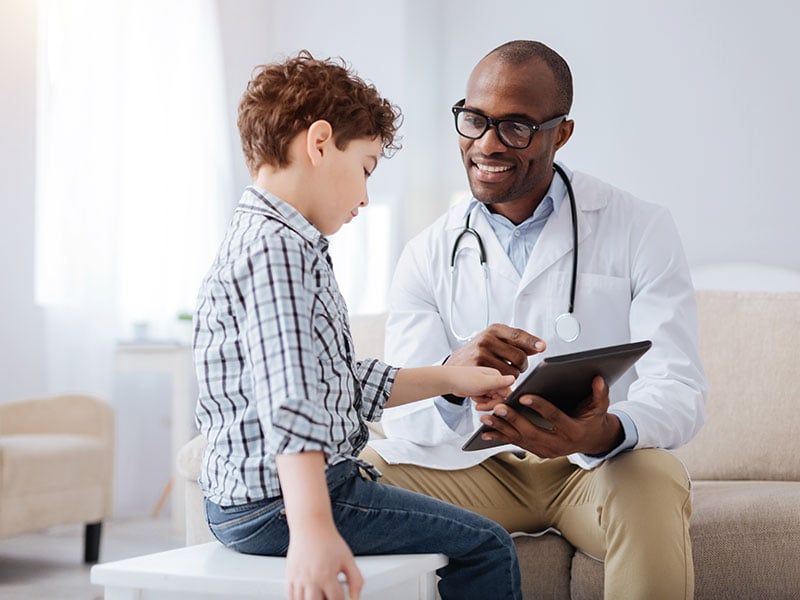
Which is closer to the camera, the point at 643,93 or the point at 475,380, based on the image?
the point at 475,380

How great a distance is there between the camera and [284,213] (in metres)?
1.24

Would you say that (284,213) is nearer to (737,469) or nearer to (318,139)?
(318,139)

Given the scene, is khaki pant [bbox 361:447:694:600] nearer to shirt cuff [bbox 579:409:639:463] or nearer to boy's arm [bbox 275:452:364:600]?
shirt cuff [bbox 579:409:639:463]

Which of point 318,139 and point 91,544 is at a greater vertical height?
point 318,139

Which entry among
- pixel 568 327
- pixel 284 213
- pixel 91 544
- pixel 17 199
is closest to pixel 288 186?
pixel 284 213

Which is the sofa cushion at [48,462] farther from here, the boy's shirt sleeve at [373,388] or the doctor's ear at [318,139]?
the doctor's ear at [318,139]

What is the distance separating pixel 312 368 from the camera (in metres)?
1.09

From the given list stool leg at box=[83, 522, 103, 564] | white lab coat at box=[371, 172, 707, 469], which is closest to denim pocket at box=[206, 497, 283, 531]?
white lab coat at box=[371, 172, 707, 469]

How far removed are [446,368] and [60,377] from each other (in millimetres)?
2380

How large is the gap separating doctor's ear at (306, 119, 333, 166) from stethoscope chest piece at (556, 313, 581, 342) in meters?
0.62

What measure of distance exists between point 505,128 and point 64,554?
2.00m

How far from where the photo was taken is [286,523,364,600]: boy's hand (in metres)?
1.00

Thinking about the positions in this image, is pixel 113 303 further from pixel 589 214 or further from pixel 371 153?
pixel 371 153

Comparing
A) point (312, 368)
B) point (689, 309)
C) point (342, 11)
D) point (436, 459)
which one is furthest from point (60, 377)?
point (312, 368)
